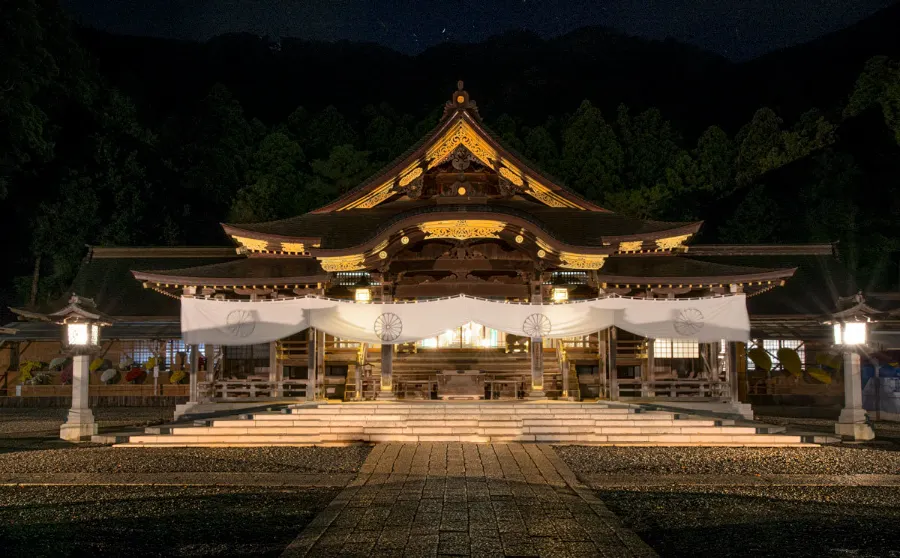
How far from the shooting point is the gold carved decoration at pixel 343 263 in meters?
20.4

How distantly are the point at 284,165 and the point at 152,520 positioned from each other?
139 ft

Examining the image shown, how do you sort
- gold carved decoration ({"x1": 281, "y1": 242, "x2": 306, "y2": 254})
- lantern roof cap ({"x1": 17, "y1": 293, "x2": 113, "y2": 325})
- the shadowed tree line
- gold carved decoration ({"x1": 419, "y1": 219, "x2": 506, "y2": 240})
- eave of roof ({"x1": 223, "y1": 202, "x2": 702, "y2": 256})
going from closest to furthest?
1. lantern roof cap ({"x1": 17, "y1": 293, "x2": 113, "y2": 325})
2. eave of roof ({"x1": 223, "y1": 202, "x2": 702, "y2": 256})
3. gold carved decoration ({"x1": 419, "y1": 219, "x2": 506, "y2": 240})
4. gold carved decoration ({"x1": 281, "y1": 242, "x2": 306, "y2": 254})
5. the shadowed tree line

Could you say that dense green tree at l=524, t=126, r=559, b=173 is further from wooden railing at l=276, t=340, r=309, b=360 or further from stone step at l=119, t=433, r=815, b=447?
stone step at l=119, t=433, r=815, b=447

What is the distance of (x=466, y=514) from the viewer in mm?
9656

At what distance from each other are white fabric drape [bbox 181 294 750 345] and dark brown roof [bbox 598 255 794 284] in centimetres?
72

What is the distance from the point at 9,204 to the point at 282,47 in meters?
42.8

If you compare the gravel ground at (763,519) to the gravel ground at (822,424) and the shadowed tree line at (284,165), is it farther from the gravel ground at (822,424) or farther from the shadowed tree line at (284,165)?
the shadowed tree line at (284,165)

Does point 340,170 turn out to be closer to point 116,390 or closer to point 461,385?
point 116,390

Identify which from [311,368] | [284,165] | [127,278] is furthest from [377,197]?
[284,165]

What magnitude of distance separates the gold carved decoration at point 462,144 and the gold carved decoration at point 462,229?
2.44 metres

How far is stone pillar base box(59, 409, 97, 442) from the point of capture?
697 inches

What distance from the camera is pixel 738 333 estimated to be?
19859 millimetres

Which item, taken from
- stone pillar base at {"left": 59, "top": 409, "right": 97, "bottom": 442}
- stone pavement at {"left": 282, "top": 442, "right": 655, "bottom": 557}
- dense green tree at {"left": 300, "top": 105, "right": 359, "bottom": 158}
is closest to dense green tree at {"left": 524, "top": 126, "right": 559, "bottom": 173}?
dense green tree at {"left": 300, "top": 105, "right": 359, "bottom": 158}

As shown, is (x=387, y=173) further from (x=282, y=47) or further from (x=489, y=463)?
(x=282, y=47)
